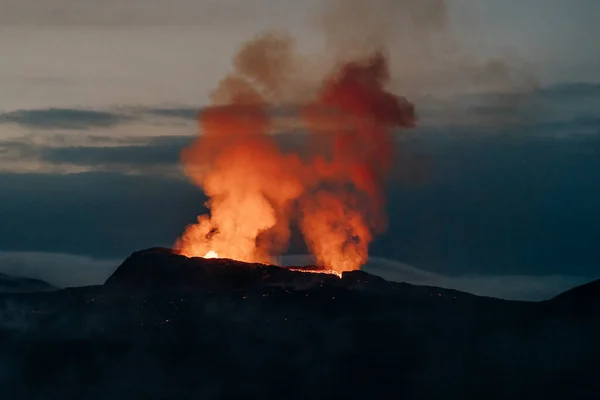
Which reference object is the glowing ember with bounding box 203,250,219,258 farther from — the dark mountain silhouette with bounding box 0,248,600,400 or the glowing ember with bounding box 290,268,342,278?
the glowing ember with bounding box 290,268,342,278

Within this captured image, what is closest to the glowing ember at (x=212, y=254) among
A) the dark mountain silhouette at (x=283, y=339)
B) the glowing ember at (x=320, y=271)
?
the dark mountain silhouette at (x=283, y=339)

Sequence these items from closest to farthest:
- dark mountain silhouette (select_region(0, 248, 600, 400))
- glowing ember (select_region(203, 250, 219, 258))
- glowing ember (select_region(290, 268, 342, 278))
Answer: glowing ember (select_region(203, 250, 219, 258)) → glowing ember (select_region(290, 268, 342, 278)) → dark mountain silhouette (select_region(0, 248, 600, 400))

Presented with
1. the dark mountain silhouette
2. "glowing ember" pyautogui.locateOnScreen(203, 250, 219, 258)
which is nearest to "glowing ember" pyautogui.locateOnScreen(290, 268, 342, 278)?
the dark mountain silhouette

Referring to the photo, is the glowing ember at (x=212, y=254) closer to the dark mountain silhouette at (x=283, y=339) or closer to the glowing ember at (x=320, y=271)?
the dark mountain silhouette at (x=283, y=339)

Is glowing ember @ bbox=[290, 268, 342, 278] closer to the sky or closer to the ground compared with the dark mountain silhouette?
closer to the sky

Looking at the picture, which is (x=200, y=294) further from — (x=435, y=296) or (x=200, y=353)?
(x=435, y=296)

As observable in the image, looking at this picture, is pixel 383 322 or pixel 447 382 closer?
pixel 447 382

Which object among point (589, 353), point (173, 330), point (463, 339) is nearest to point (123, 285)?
point (173, 330)

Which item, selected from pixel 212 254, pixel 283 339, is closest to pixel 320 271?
pixel 212 254
